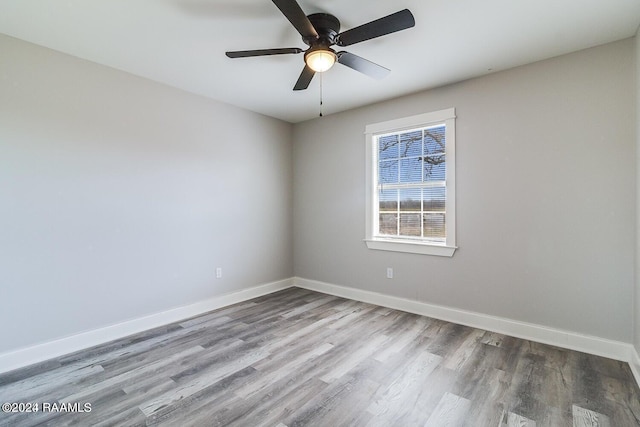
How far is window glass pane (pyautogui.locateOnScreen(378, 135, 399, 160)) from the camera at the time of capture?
3.79 m

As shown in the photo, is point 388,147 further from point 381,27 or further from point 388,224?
point 381,27

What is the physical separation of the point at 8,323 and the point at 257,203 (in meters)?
2.70

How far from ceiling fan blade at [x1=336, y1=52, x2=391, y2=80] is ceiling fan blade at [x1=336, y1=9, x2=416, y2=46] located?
0.13 meters

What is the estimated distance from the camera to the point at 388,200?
152 inches

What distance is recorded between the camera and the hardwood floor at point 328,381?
1803mm

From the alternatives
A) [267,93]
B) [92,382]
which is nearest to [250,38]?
[267,93]

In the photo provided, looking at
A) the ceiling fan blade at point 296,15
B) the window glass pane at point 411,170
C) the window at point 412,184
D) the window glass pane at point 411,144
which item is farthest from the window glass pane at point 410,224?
the ceiling fan blade at point 296,15

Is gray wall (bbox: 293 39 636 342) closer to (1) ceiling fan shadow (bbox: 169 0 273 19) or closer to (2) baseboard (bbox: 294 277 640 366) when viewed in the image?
(2) baseboard (bbox: 294 277 640 366)

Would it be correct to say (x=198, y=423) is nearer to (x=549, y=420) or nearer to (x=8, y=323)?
A: (x=8, y=323)

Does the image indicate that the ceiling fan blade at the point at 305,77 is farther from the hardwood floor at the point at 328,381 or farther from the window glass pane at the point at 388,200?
the hardwood floor at the point at 328,381

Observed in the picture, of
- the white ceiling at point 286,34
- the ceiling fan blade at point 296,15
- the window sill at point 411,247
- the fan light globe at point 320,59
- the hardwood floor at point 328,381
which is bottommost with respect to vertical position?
the hardwood floor at point 328,381

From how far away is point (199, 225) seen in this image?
11.8 feet

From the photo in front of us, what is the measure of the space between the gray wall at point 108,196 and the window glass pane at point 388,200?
184 cm

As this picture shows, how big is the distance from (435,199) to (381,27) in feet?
6.89
